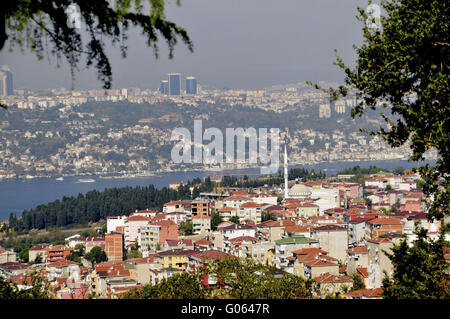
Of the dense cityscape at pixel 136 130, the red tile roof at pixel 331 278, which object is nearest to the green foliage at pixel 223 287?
the red tile roof at pixel 331 278

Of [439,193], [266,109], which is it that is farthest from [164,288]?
[266,109]

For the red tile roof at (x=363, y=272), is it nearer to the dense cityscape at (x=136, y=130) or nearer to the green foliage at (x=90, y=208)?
the green foliage at (x=90, y=208)

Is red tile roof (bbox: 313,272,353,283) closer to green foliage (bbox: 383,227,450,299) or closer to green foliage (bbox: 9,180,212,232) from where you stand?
green foliage (bbox: 383,227,450,299)

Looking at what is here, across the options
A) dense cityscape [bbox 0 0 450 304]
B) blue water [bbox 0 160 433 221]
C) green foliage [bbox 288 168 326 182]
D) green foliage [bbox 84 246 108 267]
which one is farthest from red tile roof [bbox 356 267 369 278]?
blue water [bbox 0 160 433 221]

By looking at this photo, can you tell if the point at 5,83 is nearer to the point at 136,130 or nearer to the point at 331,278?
the point at 136,130

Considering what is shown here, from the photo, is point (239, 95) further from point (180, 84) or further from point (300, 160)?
point (300, 160)
